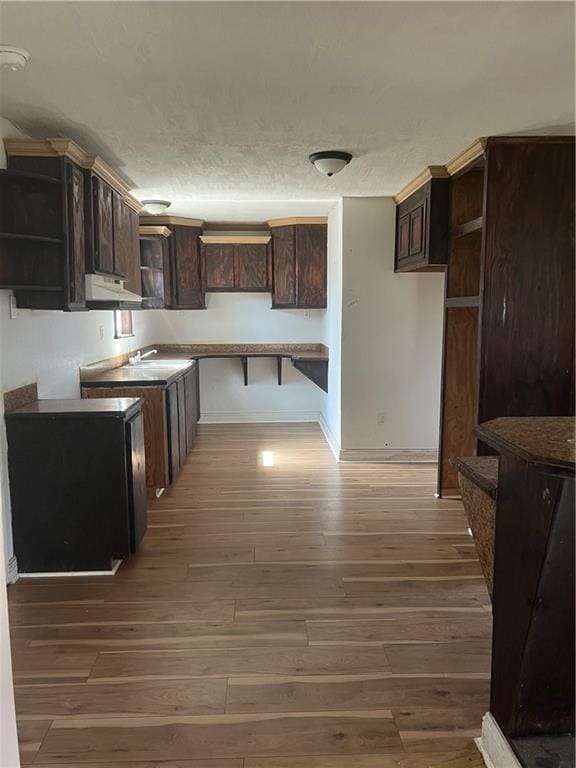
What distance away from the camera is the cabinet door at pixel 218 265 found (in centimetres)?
626

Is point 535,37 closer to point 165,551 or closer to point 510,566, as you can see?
point 510,566

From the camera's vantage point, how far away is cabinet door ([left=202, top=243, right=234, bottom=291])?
626 centimetres

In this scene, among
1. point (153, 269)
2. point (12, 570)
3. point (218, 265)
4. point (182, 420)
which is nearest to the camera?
point (12, 570)

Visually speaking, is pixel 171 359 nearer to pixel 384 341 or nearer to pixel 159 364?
pixel 159 364

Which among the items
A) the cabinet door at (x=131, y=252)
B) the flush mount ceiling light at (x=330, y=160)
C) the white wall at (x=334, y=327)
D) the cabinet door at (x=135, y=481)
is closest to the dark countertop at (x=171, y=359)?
the white wall at (x=334, y=327)

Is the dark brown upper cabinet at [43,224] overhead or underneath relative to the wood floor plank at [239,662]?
overhead

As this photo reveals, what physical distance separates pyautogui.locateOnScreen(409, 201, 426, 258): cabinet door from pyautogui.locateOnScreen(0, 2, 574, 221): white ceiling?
1.32 feet

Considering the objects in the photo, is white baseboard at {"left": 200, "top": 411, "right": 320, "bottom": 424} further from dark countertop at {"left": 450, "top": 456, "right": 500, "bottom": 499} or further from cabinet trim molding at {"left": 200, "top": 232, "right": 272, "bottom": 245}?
dark countertop at {"left": 450, "top": 456, "right": 500, "bottom": 499}

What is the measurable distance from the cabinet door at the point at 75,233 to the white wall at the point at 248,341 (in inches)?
137

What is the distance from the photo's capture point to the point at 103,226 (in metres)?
3.50

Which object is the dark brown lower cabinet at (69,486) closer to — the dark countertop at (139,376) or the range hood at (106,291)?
the range hood at (106,291)

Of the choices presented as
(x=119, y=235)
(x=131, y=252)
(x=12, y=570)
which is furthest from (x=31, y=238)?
(x=12, y=570)

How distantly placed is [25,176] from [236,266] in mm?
3608

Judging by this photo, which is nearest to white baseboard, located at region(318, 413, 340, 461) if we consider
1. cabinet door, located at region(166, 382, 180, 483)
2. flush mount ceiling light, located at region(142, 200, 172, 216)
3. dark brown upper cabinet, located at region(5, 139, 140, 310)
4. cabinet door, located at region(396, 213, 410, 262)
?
cabinet door, located at region(166, 382, 180, 483)
